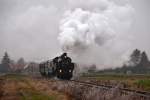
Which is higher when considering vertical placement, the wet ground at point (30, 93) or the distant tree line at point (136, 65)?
the distant tree line at point (136, 65)

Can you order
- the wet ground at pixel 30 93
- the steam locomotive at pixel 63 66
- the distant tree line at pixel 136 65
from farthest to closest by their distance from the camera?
the distant tree line at pixel 136 65, the steam locomotive at pixel 63 66, the wet ground at pixel 30 93

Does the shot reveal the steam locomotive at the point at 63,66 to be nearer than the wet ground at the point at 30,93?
No

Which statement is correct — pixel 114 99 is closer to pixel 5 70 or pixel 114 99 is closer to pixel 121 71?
pixel 121 71

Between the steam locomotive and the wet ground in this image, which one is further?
the steam locomotive

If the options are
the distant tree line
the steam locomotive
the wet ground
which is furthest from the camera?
the distant tree line

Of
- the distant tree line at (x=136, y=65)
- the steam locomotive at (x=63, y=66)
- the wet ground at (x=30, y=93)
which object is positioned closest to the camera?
the wet ground at (x=30, y=93)

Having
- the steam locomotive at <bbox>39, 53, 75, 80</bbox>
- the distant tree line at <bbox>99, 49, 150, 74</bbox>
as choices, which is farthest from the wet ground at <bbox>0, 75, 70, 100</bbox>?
the distant tree line at <bbox>99, 49, 150, 74</bbox>

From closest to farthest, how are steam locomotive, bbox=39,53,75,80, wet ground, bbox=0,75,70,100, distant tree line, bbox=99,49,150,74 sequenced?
1. wet ground, bbox=0,75,70,100
2. steam locomotive, bbox=39,53,75,80
3. distant tree line, bbox=99,49,150,74

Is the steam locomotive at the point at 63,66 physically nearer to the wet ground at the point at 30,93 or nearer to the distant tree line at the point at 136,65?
the wet ground at the point at 30,93

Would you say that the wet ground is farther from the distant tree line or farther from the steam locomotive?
the distant tree line

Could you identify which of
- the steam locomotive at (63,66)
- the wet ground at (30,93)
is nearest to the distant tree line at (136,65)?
the steam locomotive at (63,66)

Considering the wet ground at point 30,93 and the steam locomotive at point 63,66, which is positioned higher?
the steam locomotive at point 63,66

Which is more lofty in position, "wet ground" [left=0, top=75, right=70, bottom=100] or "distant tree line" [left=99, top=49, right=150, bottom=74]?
"distant tree line" [left=99, top=49, right=150, bottom=74]

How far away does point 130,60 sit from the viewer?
5320 inches
